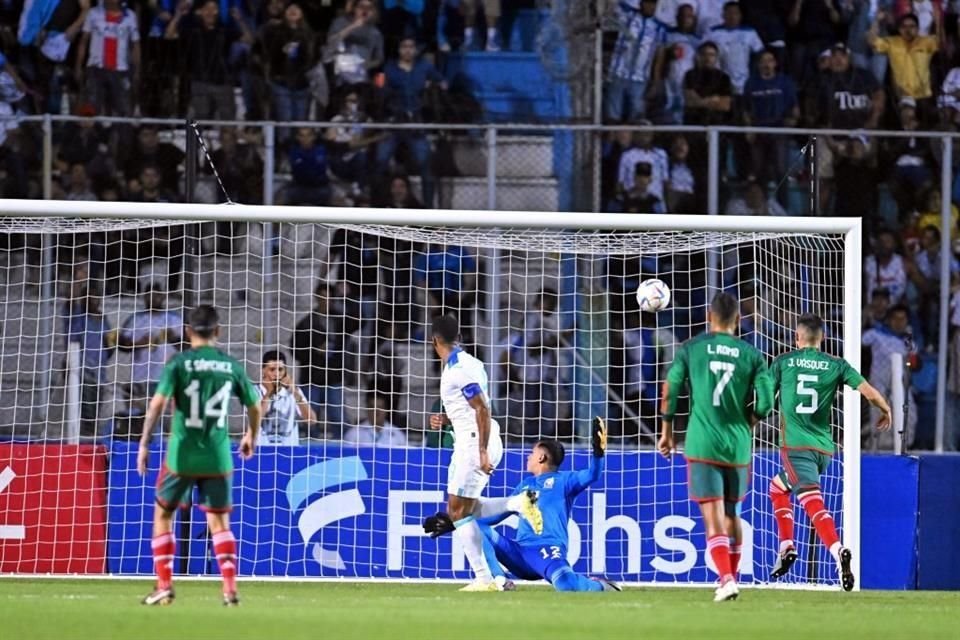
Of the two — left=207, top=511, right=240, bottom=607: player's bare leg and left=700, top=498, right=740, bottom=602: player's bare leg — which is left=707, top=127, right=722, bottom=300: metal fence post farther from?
left=207, top=511, right=240, bottom=607: player's bare leg

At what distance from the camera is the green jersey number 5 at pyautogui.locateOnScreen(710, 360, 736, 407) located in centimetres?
1153

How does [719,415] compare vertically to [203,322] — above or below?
below

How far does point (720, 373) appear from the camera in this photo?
1155 cm

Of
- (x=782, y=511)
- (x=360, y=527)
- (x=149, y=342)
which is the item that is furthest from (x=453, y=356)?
(x=149, y=342)

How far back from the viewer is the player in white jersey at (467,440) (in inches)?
510

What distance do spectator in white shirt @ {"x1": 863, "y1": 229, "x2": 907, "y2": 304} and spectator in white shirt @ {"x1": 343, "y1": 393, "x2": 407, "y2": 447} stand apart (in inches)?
203

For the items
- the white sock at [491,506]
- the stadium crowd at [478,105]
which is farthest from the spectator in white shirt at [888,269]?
the white sock at [491,506]

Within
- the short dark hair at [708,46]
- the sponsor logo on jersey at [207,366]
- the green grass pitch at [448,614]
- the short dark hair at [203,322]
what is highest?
the short dark hair at [708,46]

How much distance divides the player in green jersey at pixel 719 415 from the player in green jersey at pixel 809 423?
1.85 m

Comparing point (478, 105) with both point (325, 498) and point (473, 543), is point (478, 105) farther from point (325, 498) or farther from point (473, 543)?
point (473, 543)

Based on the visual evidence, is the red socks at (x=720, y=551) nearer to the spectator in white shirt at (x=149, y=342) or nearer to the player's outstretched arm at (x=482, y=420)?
the player's outstretched arm at (x=482, y=420)

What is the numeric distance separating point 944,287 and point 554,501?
17.5 ft

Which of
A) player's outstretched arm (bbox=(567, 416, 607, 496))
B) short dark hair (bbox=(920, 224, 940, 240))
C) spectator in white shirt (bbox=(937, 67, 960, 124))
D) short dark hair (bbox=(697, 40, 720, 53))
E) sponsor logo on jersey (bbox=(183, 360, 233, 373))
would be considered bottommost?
player's outstretched arm (bbox=(567, 416, 607, 496))

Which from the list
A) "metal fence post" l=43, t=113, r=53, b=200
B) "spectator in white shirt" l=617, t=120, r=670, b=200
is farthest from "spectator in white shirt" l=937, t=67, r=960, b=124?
"metal fence post" l=43, t=113, r=53, b=200
